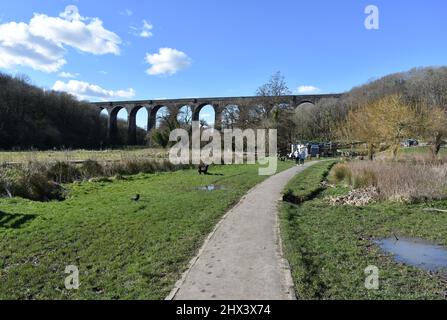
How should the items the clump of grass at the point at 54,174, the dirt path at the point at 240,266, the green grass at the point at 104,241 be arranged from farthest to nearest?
the clump of grass at the point at 54,174, the green grass at the point at 104,241, the dirt path at the point at 240,266

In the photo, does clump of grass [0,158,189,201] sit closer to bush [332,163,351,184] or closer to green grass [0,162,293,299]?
green grass [0,162,293,299]

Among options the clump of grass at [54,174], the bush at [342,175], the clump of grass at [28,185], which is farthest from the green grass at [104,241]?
the bush at [342,175]

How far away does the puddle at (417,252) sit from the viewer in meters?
7.76

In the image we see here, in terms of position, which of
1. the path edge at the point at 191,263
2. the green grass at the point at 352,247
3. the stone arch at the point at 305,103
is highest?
the stone arch at the point at 305,103

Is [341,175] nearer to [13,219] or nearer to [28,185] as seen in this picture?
[28,185]

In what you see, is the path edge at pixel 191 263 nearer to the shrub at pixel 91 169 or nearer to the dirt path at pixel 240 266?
the dirt path at pixel 240 266

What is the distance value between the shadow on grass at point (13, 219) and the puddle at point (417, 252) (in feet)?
30.2

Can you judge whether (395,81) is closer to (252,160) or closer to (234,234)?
(252,160)

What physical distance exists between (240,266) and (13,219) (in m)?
7.82

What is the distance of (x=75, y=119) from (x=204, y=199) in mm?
95649

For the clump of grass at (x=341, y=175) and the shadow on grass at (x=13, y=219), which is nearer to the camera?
the shadow on grass at (x=13, y=219)

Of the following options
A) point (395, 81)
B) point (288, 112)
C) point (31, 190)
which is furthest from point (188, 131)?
point (395, 81)

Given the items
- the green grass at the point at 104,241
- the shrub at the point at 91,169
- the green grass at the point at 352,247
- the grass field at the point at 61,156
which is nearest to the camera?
the green grass at the point at 352,247

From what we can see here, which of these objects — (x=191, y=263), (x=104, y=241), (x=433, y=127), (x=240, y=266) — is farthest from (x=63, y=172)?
(x=433, y=127)
